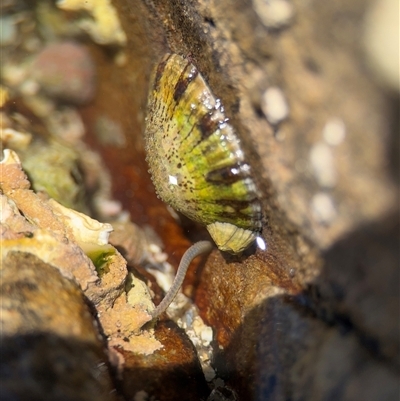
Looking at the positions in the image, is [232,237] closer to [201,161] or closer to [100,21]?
[201,161]

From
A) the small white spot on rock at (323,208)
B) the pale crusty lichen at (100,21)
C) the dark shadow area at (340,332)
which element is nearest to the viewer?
the dark shadow area at (340,332)

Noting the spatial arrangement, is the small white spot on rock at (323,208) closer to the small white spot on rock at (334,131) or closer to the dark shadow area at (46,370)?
the small white spot on rock at (334,131)

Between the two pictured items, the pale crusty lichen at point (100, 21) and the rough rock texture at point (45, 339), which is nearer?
the rough rock texture at point (45, 339)

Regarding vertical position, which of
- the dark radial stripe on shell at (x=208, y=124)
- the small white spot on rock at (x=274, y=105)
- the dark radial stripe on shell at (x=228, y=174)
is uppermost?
the small white spot on rock at (x=274, y=105)

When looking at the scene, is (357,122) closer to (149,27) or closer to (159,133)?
(159,133)

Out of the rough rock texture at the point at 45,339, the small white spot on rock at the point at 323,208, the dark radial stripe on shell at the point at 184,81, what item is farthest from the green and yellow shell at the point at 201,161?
the rough rock texture at the point at 45,339

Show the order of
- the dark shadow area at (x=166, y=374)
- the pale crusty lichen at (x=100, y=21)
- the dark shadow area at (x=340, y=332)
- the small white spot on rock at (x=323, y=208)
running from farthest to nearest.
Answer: the pale crusty lichen at (x=100, y=21) → the dark shadow area at (x=166, y=374) → the small white spot on rock at (x=323, y=208) → the dark shadow area at (x=340, y=332)

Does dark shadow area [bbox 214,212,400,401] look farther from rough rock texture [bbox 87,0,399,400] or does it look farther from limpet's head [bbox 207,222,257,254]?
limpet's head [bbox 207,222,257,254]
